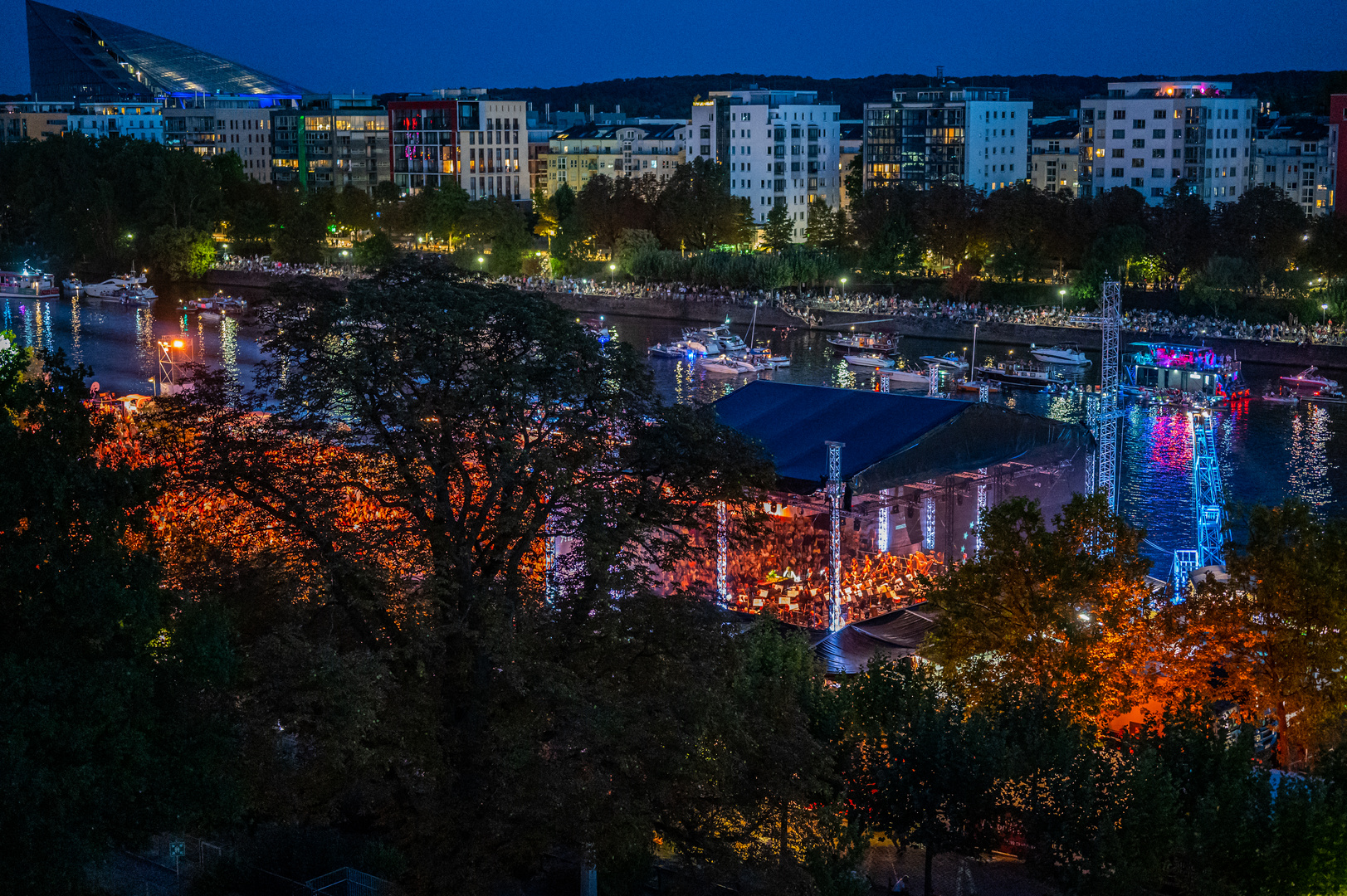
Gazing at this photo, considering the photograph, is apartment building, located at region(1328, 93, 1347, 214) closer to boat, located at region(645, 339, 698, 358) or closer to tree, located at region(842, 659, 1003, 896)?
boat, located at region(645, 339, 698, 358)

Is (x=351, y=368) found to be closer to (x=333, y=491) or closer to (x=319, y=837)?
(x=333, y=491)

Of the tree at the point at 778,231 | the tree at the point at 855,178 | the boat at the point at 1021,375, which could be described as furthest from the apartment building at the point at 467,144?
the boat at the point at 1021,375

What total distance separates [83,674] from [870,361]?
2494 centimetres

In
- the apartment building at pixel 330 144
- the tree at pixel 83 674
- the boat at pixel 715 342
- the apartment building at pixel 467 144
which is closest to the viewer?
the tree at pixel 83 674

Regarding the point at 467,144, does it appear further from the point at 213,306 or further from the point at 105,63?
the point at 105,63

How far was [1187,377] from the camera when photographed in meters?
26.6

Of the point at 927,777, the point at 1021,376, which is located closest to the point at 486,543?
the point at 927,777

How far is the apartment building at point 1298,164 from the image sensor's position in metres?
45.2

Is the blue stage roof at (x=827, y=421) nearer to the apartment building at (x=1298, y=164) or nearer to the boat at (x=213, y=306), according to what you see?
the boat at (x=213, y=306)

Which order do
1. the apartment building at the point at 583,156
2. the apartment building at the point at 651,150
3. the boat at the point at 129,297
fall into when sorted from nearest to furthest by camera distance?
the boat at the point at 129,297 < the apartment building at the point at 651,150 < the apartment building at the point at 583,156

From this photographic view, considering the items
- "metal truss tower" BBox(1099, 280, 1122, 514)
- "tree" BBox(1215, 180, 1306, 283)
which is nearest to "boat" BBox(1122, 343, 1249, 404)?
"metal truss tower" BBox(1099, 280, 1122, 514)

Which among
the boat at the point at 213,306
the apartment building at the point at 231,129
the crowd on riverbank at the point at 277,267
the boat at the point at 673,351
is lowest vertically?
the boat at the point at 673,351

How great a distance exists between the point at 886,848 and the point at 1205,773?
5.11 ft

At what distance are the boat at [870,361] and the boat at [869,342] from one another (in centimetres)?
122
